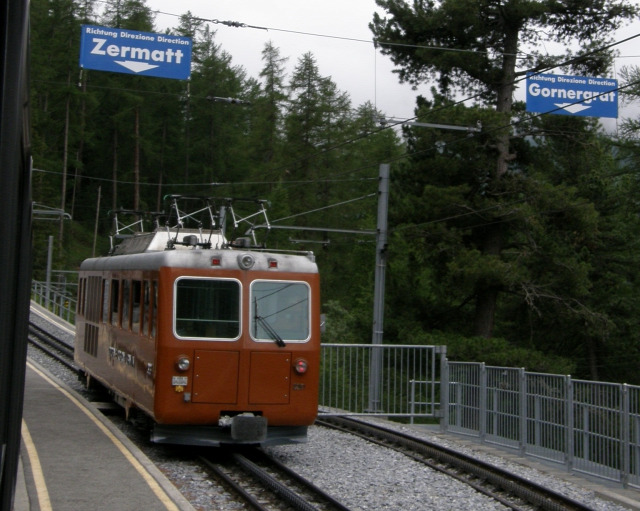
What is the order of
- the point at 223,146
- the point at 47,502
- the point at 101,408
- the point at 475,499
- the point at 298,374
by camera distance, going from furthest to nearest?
the point at 223,146 < the point at 101,408 < the point at 298,374 < the point at 475,499 < the point at 47,502

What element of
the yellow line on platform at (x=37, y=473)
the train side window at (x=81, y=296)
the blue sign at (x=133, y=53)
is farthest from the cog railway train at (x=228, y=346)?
the train side window at (x=81, y=296)

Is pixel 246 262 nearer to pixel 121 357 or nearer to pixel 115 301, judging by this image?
pixel 121 357

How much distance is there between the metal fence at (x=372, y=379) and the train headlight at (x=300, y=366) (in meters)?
4.91

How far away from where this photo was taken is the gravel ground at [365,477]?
1002 centimetres

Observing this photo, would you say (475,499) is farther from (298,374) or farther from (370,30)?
(370,30)

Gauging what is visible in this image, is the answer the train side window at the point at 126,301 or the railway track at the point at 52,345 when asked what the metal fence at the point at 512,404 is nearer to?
the train side window at the point at 126,301

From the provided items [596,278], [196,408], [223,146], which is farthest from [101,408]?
[223,146]

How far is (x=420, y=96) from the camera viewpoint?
3291cm

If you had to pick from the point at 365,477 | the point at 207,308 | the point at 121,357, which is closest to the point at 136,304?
the point at 121,357

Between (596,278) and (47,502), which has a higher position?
(596,278)

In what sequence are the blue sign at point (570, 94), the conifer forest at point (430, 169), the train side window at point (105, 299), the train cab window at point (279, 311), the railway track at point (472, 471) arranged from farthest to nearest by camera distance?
the conifer forest at point (430, 169) < the train side window at point (105, 299) < the blue sign at point (570, 94) < the train cab window at point (279, 311) < the railway track at point (472, 471)

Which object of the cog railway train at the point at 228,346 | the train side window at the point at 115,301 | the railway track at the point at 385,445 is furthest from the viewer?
the train side window at the point at 115,301

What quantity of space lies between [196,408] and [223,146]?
5703 centimetres

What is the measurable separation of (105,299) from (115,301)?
93 centimetres
